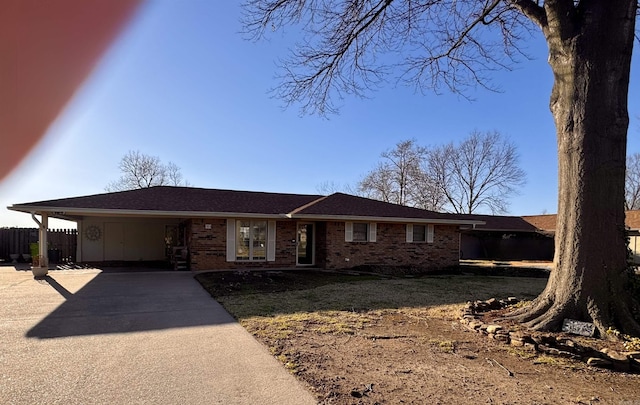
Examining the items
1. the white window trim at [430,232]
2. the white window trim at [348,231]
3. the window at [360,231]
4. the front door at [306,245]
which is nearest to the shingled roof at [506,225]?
the white window trim at [430,232]

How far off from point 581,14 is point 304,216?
1021 centimetres

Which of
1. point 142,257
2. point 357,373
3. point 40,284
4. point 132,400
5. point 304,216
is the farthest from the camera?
point 142,257

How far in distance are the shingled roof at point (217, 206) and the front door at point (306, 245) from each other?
3.38 feet

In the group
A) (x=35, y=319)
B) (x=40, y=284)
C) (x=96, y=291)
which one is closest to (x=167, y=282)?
(x=96, y=291)

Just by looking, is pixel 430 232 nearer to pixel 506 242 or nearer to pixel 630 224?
pixel 506 242

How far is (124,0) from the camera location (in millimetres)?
7250

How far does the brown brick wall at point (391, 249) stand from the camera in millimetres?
15711

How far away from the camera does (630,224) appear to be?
23.5 m

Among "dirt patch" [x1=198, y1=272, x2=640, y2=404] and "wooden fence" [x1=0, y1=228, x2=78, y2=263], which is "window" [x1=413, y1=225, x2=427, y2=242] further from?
"wooden fence" [x1=0, y1=228, x2=78, y2=263]

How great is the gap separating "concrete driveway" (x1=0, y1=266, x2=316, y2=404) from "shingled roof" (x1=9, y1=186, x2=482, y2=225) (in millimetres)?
4581

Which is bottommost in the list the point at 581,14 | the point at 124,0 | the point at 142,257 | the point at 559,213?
the point at 142,257

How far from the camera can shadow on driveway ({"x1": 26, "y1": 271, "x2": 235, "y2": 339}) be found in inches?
236

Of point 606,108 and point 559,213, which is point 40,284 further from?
point 606,108

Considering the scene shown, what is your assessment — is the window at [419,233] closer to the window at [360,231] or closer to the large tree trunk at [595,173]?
the window at [360,231]
